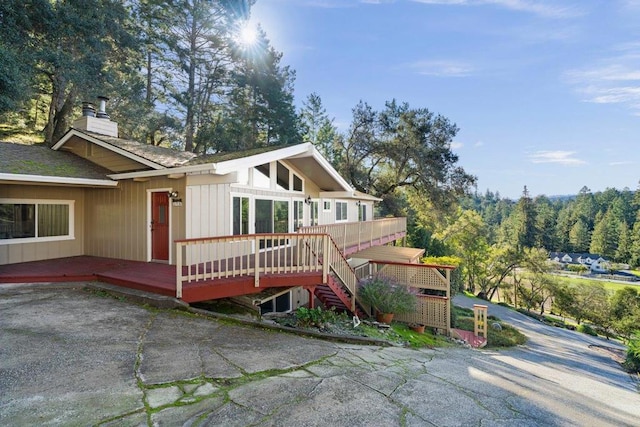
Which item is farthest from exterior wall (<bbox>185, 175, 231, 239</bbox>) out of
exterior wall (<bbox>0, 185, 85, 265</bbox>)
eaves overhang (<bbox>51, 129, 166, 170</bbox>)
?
exterior wall (<bbox>0, 185, 85, 265</bbox>)

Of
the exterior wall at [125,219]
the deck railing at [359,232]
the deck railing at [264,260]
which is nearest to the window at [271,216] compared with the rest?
the deck railing at [264,260]

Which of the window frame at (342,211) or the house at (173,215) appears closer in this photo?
the house at (173,215)

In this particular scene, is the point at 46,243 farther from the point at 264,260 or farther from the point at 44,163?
the point at 264,260

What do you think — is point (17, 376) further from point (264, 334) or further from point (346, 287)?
point (346, 287)

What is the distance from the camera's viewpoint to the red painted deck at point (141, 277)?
19.9 feet

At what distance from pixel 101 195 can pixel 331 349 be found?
8.81 meters

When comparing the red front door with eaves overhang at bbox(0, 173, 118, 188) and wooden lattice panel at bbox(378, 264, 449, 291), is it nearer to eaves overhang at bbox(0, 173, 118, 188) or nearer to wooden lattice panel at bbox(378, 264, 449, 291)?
eaves overhang at bbox(0, 173, 118, 188)

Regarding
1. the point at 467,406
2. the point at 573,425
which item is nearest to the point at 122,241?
the point at 467,406

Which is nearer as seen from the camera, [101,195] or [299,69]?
[101,195]

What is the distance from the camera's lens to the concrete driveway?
8.87 ft

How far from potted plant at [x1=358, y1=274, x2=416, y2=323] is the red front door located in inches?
221

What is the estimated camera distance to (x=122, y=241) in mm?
9133

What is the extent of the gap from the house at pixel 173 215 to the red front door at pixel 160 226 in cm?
3

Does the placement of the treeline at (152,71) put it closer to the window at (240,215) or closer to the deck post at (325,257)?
the window at (240,215)
